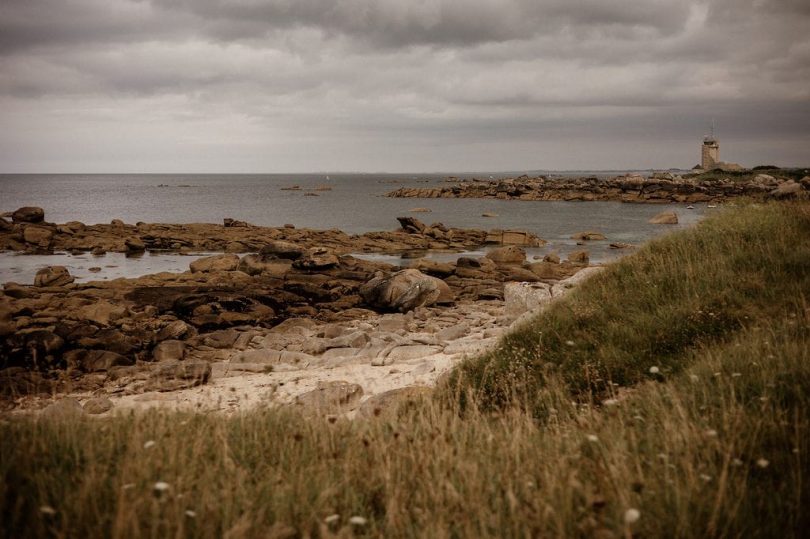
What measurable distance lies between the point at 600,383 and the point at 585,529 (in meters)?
4.84

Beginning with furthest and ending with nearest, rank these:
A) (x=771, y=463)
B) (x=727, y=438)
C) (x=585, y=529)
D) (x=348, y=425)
Answer: (x=348, y=425) < (x=727, y=438) < (x=771, y=463) < (x=585, y=529)

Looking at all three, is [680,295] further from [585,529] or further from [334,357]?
[334,357]

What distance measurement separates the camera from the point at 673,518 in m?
3.08

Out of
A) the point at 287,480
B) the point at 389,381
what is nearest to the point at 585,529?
the point at 287,480

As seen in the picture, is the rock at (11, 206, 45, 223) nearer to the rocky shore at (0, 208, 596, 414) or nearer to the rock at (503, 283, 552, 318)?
the rocky shore at (0, 208, 596, 414)

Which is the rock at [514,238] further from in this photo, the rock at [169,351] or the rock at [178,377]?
the rock at [178,377]

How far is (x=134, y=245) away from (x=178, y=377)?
1188 inches

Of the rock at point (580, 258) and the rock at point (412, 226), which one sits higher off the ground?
the rock at point (412, 226)

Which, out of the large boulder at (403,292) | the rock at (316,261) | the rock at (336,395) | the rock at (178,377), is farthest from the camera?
the rock at (316,261)

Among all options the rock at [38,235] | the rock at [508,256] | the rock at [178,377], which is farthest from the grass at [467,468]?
the rock at [38,235]

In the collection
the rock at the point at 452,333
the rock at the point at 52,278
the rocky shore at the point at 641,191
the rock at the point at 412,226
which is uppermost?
the rocky shore at the point at 641,191

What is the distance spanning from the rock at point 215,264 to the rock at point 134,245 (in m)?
14.1

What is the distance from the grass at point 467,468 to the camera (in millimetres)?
3162

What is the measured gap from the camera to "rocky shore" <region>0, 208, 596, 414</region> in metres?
12.0
